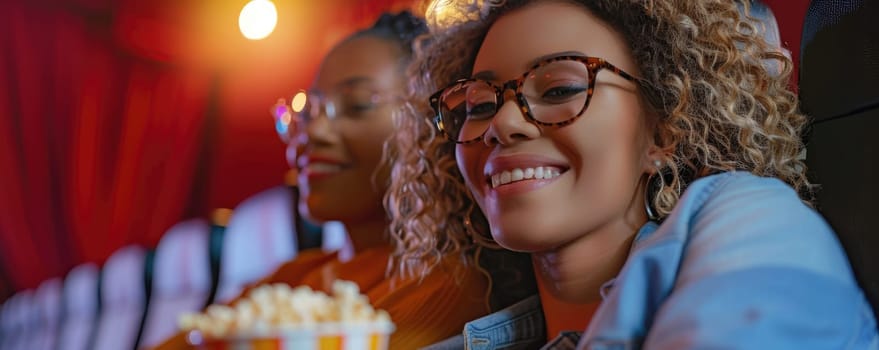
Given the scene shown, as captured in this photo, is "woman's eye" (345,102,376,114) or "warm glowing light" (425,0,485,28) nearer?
"warm glowing light" (425,0,485,28)

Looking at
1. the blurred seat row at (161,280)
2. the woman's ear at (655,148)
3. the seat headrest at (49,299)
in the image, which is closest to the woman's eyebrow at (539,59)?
the woman's ear at (655,148)

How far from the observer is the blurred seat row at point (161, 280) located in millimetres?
2971

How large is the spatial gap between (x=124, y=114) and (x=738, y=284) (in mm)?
3028

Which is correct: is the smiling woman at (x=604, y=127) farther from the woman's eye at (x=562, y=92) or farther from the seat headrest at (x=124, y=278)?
the seat headrest at (x=124, y=278)

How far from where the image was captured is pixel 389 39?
85.0 inches

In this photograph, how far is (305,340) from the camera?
0.90m

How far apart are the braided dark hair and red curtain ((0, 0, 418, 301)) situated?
966 mm

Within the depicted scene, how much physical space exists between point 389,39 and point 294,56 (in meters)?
1.14

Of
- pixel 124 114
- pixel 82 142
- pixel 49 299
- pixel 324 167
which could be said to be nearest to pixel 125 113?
pixel 124 114

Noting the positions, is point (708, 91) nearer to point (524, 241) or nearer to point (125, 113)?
point (524, 241)

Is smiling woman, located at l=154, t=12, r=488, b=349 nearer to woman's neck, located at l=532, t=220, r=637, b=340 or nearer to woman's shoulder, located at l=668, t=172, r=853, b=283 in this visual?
woman's neck, located at l=532, t=220, r=637, b=340

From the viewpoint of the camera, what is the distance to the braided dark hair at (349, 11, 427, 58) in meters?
2.16

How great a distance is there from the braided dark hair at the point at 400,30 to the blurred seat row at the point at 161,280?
2.76 feet

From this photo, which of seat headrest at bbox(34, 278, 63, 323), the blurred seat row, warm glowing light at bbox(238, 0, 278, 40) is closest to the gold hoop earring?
the blurred seat row
